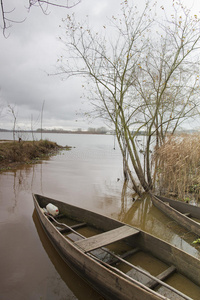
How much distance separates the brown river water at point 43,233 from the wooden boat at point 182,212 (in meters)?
0.16

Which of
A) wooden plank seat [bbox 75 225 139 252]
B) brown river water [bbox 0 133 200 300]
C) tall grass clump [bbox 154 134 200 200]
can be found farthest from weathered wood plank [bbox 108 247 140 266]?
tall grass clump [bbox 154 134 200 200]

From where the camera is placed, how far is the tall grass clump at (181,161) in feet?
23.0

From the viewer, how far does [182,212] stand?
6258 millimetres

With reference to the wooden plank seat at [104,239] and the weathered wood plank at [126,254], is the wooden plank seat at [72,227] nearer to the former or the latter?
the wooden plank seat at [104,239]

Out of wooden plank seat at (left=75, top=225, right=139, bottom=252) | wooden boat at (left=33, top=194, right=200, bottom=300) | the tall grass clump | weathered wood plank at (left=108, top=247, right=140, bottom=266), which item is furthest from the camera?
the tall grass clump

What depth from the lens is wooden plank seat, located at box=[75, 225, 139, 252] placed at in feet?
11.3

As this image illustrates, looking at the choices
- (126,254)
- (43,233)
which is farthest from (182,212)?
(43,233)

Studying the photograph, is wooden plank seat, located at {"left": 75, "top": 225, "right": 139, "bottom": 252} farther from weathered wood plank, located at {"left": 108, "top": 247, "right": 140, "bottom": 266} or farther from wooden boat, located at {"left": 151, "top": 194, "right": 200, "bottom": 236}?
wooden boat, located at {"left": 151, "top": 194, "right": 200, "bottom": 236}

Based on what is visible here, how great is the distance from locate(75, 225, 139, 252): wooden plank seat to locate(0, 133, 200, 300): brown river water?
1.60ft

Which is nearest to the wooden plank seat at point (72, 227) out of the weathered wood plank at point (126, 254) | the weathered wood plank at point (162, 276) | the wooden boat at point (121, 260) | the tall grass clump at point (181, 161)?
the wooden boat at point (121, 260)

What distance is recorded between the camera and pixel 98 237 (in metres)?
3.74

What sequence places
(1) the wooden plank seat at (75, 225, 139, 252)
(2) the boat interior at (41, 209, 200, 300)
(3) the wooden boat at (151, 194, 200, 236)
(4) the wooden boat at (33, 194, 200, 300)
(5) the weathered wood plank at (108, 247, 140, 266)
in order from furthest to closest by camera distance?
1. (3) the wooden boat at (151, 194, 200, 236)
2. (5) the weathered wood plank at (108, 247, 140, 266)
3. (1) the wooden plank seat at (75, 225, 139, 252)
4. (2) the boat interior at (41, 209, 200, 300)
5. (4) the wooden boat at (33, 194, 200, 300)

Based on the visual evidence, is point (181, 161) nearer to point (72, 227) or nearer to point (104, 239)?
point (72, 227)

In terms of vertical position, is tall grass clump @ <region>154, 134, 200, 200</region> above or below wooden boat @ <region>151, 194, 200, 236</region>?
above
